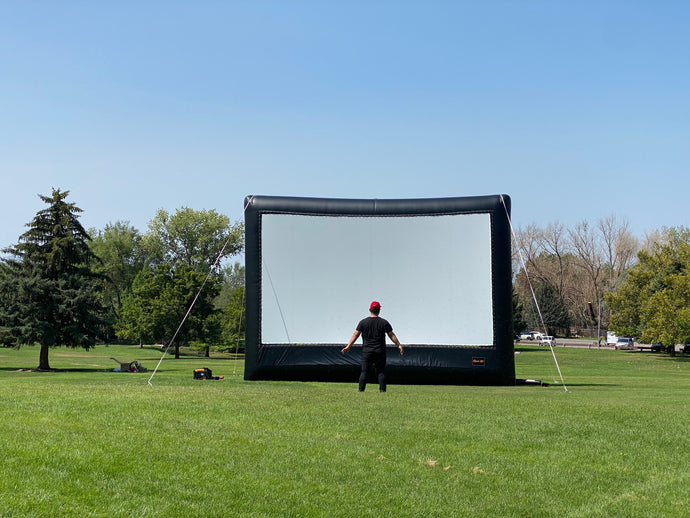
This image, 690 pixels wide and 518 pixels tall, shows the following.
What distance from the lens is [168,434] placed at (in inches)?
309

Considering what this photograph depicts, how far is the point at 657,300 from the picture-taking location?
164ft

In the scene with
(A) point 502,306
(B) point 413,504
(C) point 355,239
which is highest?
(C) point 355,239

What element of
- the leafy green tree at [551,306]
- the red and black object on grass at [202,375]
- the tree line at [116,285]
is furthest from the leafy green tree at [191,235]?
the red and black object on grass at [202,375]

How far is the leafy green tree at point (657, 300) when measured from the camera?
1897 inches

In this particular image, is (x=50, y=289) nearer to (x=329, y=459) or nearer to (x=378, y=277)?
(x=378, y=277)

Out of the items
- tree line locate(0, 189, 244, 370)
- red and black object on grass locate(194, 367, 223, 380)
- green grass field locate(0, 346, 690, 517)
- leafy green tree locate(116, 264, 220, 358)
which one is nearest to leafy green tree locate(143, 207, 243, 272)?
tree line locate(0, 189, 244, 370)

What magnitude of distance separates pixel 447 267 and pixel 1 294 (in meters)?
27.6

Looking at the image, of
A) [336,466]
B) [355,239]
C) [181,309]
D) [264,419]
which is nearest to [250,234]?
[355,239]

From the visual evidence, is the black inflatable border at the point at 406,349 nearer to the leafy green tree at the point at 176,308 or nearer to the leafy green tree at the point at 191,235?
the leafy green tree at the point at 176,308

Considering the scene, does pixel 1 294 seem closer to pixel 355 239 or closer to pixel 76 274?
pixel 76 274

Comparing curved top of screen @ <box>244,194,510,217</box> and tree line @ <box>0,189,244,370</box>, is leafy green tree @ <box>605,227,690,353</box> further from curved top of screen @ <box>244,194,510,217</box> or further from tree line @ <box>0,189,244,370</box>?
curved top of screen @ <box>244,194,510,217</box>

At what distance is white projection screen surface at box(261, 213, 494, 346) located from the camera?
19141 mm

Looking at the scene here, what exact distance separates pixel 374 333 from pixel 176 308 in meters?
44.9

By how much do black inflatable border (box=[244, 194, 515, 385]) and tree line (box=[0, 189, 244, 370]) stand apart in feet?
5.08
